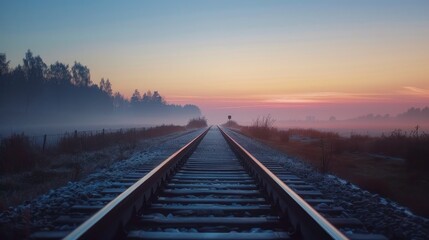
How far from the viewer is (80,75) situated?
124 meters

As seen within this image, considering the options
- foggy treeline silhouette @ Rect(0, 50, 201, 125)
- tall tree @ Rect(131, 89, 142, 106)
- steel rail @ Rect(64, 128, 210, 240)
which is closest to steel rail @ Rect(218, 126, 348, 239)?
steel rail @ Rect(64, 128, 210, 240)

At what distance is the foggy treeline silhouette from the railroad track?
87099mm

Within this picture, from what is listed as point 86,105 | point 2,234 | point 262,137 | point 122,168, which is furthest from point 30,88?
point 2,234

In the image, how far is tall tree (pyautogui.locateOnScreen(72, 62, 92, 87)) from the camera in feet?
400

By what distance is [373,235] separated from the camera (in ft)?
14.3

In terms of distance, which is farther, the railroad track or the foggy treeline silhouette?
the foggy treeline silhouette

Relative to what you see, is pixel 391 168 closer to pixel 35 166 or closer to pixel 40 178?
pixel 40 178

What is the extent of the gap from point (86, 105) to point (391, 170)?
12399 centimetres

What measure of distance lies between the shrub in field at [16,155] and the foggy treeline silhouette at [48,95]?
77853mm

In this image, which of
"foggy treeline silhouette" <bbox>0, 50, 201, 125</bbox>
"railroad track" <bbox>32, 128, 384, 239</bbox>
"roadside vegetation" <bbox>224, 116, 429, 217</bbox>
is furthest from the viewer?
"foggy treeline silhouette" <bbox>0, 50, 201, 125</bbox>

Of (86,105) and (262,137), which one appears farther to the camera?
(86,105)

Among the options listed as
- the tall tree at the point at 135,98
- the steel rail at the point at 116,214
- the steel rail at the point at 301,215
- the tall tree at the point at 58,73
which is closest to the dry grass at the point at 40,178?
the steel rail at the point at 116,214

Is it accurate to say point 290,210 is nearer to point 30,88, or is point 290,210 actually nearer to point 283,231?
point 283,231

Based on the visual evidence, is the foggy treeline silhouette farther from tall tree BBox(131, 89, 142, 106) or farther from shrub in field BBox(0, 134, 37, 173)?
shrub in field BBox(0, 134, 37, 173)
